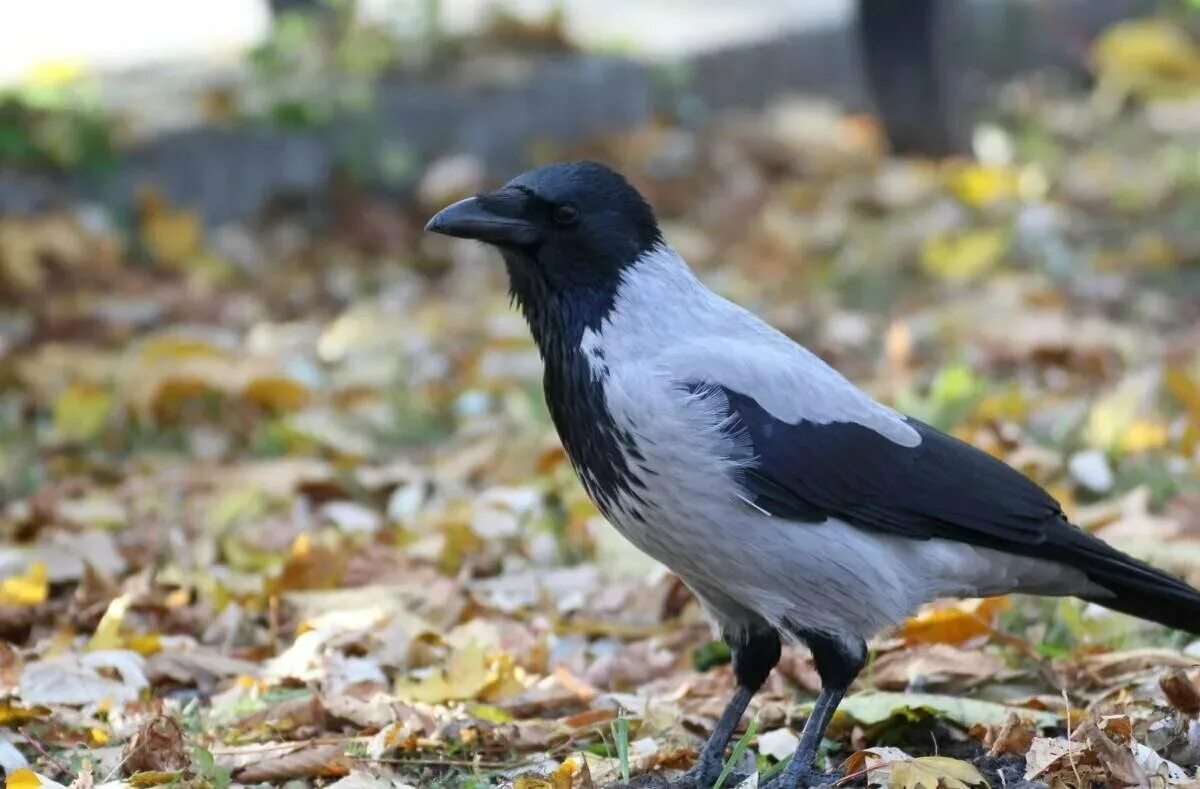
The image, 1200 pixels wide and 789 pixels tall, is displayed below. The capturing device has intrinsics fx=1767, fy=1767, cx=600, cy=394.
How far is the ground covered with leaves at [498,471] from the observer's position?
3.76m

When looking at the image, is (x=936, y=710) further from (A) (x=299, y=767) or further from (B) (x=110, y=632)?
(B) (x=110, y=632)

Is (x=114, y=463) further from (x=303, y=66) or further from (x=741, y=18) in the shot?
(x=741, y=18)

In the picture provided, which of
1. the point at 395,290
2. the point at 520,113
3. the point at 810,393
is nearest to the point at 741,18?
the point at 520,113

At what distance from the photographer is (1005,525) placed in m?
3.74

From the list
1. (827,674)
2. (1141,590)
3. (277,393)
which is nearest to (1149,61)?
(277,393)

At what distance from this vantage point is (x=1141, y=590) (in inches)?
154

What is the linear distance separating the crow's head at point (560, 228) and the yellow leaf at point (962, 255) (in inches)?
183

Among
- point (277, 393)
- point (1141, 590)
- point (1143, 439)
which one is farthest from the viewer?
point (277, 393)

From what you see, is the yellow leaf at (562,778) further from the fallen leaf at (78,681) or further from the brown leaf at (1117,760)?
the fallen leaf at (78,681)

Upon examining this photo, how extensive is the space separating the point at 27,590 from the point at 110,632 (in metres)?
0.40

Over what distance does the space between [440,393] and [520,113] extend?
3.31 meters

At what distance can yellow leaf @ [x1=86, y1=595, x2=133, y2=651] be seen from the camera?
14.0 feet

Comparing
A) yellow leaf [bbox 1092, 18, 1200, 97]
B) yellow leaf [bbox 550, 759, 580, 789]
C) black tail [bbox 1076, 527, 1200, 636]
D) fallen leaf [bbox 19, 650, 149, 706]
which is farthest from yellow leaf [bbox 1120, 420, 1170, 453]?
yellow leaf [bbox 1092, 18, 1200, 97]

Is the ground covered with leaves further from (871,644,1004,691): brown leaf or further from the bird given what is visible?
the bird
